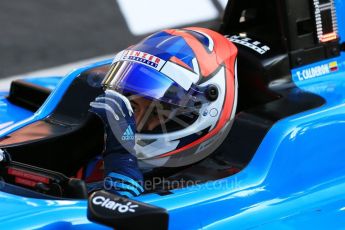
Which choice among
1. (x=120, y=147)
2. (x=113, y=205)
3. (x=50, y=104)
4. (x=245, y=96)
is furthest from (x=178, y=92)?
(x=50, y=104)

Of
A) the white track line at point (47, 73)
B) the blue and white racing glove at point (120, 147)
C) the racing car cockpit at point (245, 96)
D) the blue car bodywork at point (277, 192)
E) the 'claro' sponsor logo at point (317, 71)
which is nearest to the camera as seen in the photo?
the blue car bodywork at point (277, 192)

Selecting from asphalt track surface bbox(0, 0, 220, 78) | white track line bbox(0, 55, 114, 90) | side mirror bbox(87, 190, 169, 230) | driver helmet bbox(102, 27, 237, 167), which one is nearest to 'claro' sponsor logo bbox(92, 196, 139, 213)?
side mirror bbox(87, 190, 169, 230)

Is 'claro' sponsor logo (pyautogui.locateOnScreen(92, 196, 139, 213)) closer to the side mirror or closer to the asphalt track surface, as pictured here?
the side mirror

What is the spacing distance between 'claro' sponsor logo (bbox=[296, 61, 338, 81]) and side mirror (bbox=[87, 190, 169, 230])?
1.08 m

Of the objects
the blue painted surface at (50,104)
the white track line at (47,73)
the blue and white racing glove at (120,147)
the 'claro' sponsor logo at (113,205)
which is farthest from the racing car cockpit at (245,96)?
the white track line at (47,73)

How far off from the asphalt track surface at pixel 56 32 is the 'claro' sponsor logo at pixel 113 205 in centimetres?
300

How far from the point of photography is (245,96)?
8.52 ft

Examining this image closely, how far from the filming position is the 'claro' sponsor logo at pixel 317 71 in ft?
8.69

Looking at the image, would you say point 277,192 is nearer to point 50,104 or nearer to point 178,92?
point 178,92

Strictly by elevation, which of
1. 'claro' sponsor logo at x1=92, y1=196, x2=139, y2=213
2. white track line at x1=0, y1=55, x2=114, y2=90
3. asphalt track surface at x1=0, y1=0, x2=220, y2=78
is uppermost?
'claro' sponsor logo at x1=92, y1=196, x2=139, y2=213

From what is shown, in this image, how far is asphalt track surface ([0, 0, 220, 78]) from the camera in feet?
15.8

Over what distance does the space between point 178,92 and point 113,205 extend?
0.60 m

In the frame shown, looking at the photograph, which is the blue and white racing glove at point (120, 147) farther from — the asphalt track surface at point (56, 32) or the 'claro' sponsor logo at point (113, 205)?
the asphalt track surface at point (56, 32)

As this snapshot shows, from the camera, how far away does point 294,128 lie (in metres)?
2.34
